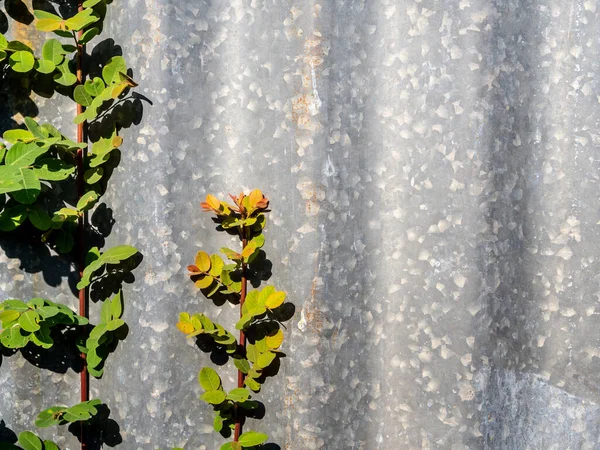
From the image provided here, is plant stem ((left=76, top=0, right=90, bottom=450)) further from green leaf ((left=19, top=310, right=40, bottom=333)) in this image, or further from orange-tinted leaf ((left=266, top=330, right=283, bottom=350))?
orange-tinted leaf ((left=266, top=330, right=283, bottom=350))

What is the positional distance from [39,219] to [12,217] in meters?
0.04

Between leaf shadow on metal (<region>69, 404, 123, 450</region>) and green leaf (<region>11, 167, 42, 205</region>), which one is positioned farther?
leaf shadow on metal (<region>69, 404, 123, 450</region>)

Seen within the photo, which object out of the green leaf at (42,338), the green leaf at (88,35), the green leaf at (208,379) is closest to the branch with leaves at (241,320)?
the green leaf at (208,379)

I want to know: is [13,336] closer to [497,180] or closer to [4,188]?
[4,188]

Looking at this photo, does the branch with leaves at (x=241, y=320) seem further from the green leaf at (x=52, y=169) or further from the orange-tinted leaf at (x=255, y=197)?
the green leaf at (x=52, y=169)

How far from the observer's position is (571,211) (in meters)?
0.91

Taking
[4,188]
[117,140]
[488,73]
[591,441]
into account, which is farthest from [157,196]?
[591,441]

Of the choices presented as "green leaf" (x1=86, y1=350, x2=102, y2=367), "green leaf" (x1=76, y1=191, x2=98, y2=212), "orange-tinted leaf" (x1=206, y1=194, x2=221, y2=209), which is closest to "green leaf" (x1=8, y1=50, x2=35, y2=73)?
"green leaf" (x1=76, y1=191, x2=98, y2=212)

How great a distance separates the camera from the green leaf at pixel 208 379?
94 cm

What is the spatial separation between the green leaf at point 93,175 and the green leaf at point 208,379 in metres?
0.36

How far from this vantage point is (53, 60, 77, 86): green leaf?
937 mm

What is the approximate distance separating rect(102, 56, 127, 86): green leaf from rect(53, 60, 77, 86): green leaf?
0.18 ft

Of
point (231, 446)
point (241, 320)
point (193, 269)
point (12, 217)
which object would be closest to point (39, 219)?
point (12, 217)

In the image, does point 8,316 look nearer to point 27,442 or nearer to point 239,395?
point 27,442
